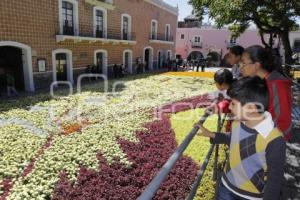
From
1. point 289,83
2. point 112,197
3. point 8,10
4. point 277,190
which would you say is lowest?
point 112,197

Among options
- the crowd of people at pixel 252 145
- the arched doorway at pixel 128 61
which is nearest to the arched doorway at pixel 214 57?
the arched doorway at pixel 128 61

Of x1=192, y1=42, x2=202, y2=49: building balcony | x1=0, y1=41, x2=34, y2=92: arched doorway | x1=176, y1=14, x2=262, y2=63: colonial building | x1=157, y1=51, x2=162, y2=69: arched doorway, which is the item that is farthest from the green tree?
x1=192, y1=42, x2=202, y2=49: building balcony

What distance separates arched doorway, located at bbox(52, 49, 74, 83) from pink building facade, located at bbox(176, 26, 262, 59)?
3464 centimetres

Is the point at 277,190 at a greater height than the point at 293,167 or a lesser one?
greater

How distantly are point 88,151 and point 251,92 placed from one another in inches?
203

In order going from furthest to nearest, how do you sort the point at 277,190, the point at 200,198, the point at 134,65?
the point at 134,65, the point at 200,198, the point at 277,190

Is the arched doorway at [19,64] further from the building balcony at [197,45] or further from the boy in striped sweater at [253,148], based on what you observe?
the building balcony at [197,45]

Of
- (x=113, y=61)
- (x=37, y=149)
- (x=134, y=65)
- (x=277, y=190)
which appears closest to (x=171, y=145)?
(x=37, y=149)

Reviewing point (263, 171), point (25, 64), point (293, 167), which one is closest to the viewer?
point (263, 171)

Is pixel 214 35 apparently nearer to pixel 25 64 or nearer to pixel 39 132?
pixel 25 64

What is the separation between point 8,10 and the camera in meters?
15.7

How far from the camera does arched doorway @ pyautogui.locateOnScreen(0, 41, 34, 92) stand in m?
17.5

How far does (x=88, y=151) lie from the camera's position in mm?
6930

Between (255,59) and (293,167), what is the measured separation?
3.38 m
